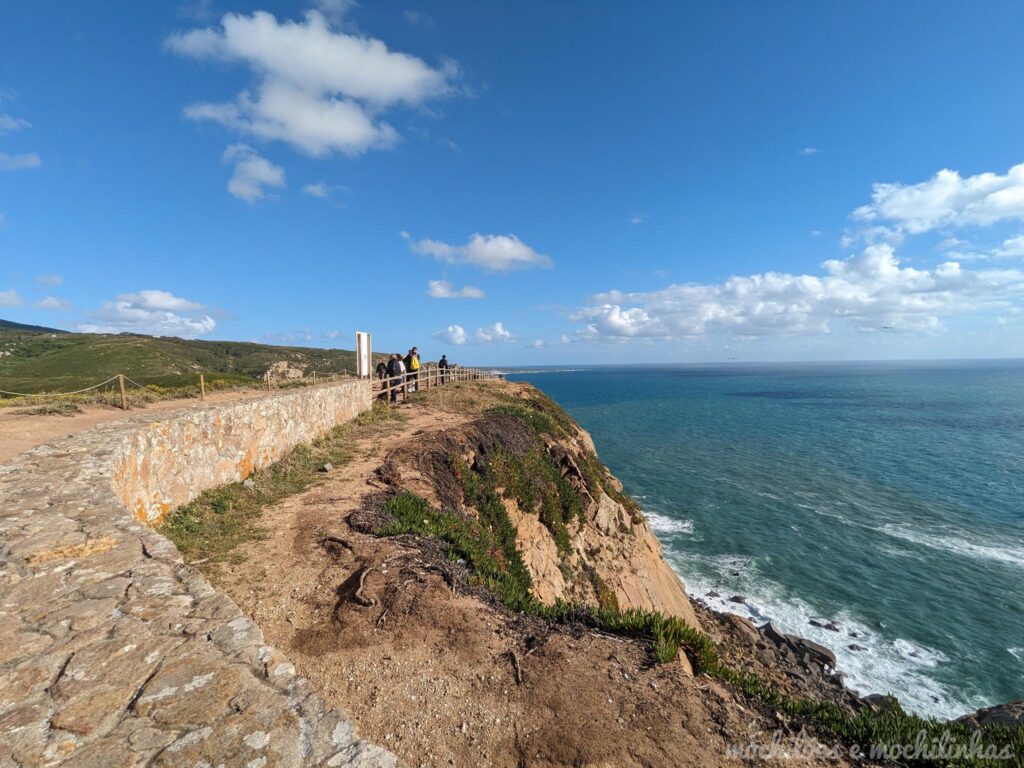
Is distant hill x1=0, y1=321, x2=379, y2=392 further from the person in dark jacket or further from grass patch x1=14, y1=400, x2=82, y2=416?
grass patch x1=14, y1=400, x2=82, y2=416

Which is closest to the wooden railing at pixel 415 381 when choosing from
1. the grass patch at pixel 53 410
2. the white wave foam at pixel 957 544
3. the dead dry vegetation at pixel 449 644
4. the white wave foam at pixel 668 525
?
→ the grass patch at pixel 53 410

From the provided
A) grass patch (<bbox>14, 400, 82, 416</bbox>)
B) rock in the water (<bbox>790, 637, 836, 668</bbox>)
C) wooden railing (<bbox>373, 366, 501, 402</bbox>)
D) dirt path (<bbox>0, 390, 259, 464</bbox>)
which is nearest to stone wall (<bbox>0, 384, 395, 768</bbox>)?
dirt path (<bbox>0, 390, 259, 464</bbox>)

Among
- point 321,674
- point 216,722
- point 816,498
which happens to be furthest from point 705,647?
point 816,498

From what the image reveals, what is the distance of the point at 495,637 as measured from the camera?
16.8 feet

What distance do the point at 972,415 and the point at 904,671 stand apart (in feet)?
237

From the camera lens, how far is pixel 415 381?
23.5 m

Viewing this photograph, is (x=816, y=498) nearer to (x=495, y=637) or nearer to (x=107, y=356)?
(x=495, y=637)

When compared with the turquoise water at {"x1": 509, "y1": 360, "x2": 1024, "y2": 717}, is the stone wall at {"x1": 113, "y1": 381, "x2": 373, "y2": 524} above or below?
above

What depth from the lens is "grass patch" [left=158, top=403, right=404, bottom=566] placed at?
6617 millimetres

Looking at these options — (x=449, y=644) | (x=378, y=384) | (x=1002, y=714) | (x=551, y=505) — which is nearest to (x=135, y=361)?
(x=378, y=384)

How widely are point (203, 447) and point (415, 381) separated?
49.6 feet

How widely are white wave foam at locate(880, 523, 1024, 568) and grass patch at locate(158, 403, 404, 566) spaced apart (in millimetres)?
29053

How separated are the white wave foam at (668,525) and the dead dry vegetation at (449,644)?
19282 mm

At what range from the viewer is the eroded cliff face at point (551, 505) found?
1203cm
